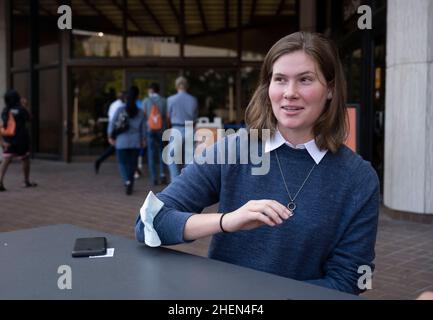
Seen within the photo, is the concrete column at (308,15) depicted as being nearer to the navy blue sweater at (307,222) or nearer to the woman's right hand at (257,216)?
the navy blue sweater at (307,222)

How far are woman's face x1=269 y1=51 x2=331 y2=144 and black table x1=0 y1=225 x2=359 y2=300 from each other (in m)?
0.52

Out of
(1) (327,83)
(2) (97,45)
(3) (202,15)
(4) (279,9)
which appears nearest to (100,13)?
(2) (97,45)

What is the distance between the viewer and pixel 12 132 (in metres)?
9.30

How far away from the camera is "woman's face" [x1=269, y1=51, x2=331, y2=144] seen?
1.84m

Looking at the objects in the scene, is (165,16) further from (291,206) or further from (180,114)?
(291,206)

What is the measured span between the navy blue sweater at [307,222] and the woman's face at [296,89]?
0.40ft

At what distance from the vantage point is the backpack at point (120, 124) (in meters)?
8.64

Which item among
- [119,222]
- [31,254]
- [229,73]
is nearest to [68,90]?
[229,73]

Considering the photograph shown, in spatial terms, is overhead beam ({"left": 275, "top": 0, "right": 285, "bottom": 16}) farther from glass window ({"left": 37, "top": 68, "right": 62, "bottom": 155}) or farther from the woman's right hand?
the woman's right hand

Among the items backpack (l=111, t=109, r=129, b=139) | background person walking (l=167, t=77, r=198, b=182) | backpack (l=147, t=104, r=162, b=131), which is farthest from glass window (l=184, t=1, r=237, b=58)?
backpack (l=111, t=109, r=129, b=139)

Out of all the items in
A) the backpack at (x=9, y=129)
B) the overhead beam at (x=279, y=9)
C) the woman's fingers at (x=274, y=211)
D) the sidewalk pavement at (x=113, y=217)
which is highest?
the overhead beam at (x=279, y=9)

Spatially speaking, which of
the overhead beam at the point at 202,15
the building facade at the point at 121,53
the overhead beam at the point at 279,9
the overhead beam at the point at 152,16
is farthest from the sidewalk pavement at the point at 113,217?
the overhead beam at the point at 279,9

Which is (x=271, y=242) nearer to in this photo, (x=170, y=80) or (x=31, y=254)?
(x=31, y=254)
